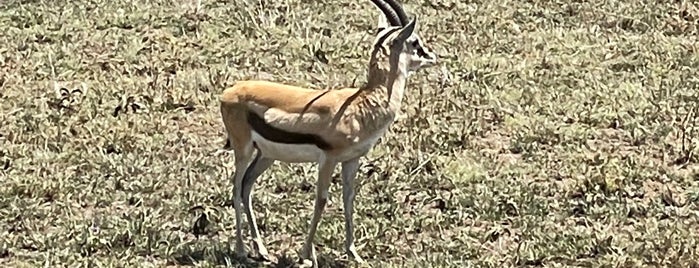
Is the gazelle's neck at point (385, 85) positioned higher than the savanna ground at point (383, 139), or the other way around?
the gazelle's neck at point (385, 85)

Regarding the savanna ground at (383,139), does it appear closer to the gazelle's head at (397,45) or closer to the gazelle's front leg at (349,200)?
the gazelle's front leg at (349,200)

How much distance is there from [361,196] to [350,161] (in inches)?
46.6

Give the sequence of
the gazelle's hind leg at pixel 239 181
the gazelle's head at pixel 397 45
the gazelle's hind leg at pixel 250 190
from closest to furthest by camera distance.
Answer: the gazelle's head at pixel 397 45
the gazelle's hind leg at pixel 239 181
the gazelle's hind leg at pixel 250 190

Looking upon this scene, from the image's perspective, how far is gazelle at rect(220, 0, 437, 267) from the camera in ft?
24.7

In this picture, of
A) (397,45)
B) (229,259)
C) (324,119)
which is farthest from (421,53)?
(229,259)

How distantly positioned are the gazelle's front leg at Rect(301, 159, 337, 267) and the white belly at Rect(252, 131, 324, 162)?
68mm

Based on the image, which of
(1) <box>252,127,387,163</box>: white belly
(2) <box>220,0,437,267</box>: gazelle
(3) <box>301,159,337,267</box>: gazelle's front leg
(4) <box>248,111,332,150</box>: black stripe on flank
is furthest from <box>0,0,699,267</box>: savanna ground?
(4) <box>248,111,332,150</box>: black stripe on flank

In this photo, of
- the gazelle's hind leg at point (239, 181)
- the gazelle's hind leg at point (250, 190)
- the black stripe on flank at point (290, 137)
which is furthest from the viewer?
the gazelle's hind leg at point (250, 190)

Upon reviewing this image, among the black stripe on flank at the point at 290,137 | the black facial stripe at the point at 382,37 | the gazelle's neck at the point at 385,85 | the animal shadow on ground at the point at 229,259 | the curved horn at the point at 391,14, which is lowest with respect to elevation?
the animal shadow on ground at the point at 229,259

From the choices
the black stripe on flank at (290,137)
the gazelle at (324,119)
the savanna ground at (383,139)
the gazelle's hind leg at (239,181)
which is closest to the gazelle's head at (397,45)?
the gazelle at (324,119)

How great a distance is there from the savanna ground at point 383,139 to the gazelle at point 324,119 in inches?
16.3

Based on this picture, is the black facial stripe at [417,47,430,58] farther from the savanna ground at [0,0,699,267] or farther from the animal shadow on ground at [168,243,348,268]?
the animal shadow on ground at [168,243,348,268]

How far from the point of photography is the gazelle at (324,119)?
7.53 metres

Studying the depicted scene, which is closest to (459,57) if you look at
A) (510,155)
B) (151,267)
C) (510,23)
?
(510,23)
